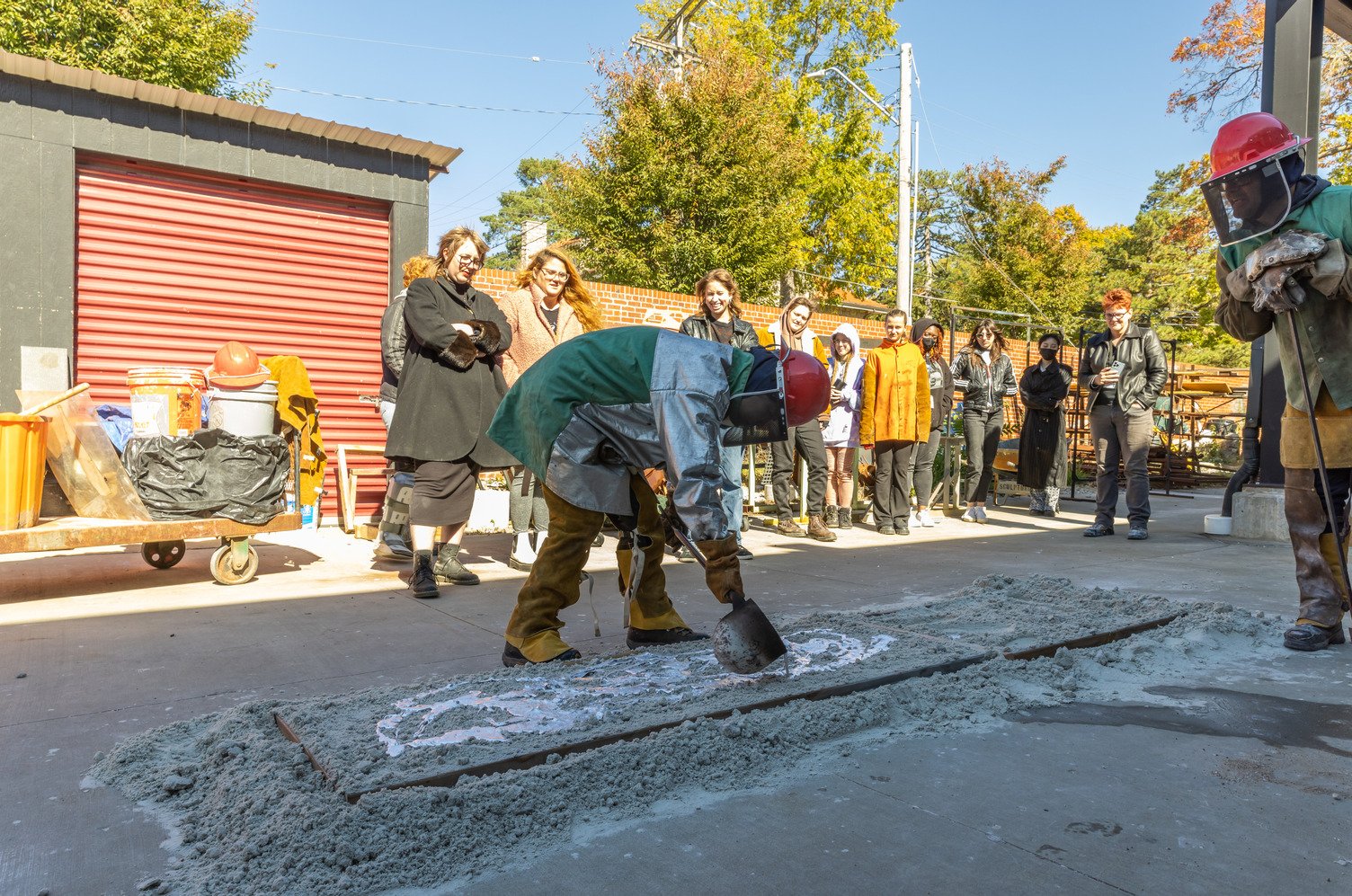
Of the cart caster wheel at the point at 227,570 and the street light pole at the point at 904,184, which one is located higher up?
the street light pole at the point at 904,184

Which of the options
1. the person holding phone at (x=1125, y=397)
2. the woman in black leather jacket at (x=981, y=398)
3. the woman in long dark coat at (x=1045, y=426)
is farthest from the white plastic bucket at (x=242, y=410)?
the woman in long dark coat at (x=1045, y=426)

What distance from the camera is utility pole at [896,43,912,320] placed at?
1914 cm

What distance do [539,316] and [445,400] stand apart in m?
0.98

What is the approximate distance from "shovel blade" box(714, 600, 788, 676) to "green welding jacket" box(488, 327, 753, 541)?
28cm

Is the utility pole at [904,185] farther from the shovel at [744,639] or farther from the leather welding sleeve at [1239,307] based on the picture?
the shovel at [744,639]

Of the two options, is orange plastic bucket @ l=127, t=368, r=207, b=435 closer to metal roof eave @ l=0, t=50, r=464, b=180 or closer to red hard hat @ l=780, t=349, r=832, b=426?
metal roof eave @ l=0, t=50, r=464, b=180

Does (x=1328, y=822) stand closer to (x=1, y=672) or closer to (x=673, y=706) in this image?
(x=673, y=706)

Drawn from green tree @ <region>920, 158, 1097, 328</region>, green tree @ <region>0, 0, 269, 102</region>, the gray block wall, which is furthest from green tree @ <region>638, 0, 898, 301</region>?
the gray block wall

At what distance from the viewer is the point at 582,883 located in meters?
1.92

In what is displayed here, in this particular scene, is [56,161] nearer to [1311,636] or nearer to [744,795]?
[744,795]

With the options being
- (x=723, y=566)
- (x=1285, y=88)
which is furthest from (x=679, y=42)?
(x=723, y=566)

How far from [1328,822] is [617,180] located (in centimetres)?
1679

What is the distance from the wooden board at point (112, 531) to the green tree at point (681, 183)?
12.9 m

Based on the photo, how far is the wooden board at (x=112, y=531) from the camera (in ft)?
15.1
